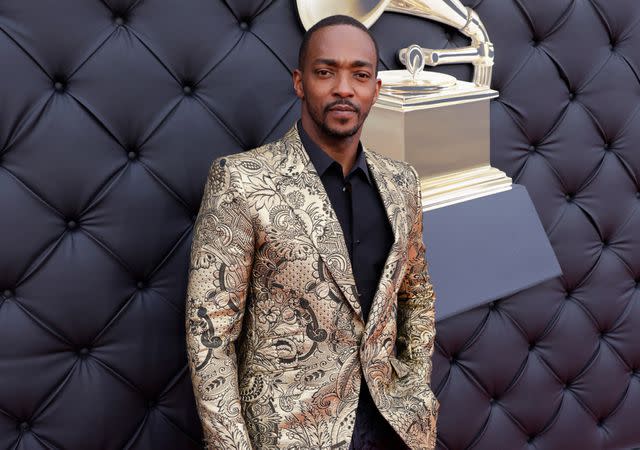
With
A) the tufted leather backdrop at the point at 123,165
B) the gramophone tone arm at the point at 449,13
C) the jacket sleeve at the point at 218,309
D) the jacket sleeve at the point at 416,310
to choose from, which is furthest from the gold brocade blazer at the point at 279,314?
the gramophone tone arm at the point at 449,13

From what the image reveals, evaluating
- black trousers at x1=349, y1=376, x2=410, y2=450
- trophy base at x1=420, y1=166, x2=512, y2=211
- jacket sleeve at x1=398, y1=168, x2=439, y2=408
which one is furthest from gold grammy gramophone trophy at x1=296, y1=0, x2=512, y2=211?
black trousers at x1=349, y1=376, x2=410, y2=450

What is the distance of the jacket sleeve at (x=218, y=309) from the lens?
98 centimetres

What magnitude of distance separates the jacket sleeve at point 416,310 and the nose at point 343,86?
0.21 metres

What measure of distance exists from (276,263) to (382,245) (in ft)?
0.53

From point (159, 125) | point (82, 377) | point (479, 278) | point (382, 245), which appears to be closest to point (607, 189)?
point (479, 278)

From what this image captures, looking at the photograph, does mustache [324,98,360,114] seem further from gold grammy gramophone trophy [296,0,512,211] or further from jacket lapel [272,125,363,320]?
gold grammy gramophone trophy [296,0,512,211]

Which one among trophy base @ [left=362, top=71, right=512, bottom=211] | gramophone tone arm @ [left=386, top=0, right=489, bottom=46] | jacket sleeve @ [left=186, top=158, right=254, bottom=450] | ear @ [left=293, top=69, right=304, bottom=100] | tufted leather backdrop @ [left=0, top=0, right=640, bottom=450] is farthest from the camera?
gramophone tone arm @ [left=386, top=0, right=489, bottom=46]

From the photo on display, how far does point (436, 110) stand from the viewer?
1350mm

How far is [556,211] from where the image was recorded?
5.65 feet

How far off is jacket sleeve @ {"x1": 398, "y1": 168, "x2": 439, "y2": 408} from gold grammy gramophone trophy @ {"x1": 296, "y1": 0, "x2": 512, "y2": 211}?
0.16m

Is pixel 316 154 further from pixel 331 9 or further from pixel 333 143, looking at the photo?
pixel 331 9

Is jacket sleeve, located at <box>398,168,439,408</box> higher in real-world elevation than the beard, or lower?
lower

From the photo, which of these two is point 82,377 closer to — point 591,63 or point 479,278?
point 479,278

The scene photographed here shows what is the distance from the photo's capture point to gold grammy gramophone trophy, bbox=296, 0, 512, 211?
4.39 ft
